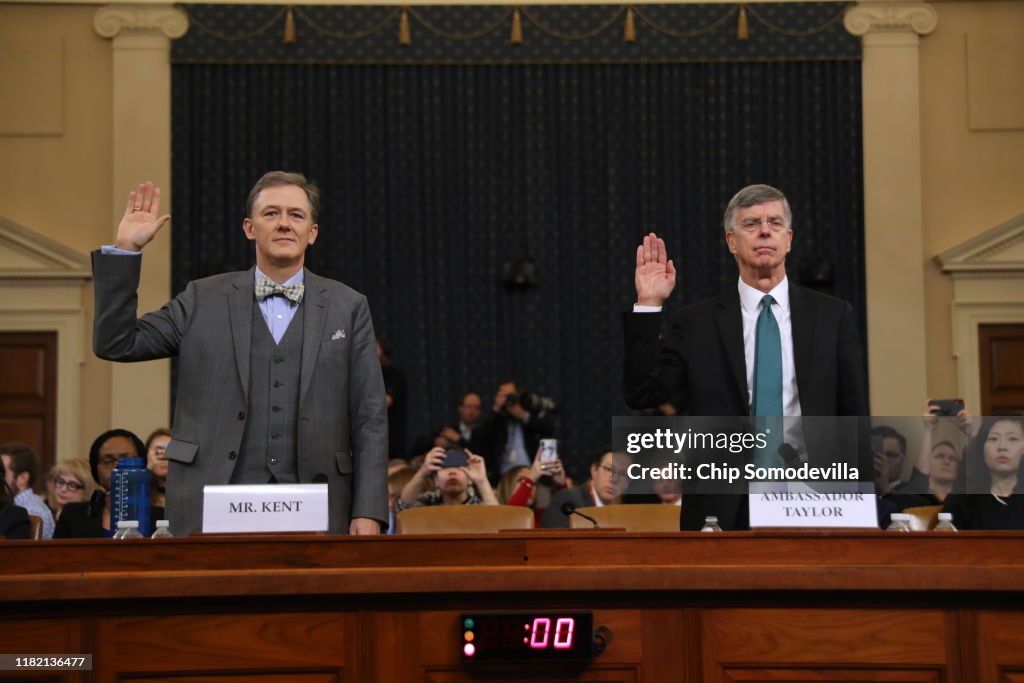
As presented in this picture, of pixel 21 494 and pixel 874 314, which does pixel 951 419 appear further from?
pixel 874 314

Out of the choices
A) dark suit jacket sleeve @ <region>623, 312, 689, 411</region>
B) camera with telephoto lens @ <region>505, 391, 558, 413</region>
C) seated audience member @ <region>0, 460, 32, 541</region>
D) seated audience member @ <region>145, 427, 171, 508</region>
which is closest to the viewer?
dark suit jacket sleeve @ <region>623, 312, 689, 411</region>

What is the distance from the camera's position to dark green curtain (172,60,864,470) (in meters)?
9.57

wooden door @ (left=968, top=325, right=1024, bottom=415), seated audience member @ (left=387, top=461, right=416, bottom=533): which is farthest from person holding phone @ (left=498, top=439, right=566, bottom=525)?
wooden door @ (left=968, top=325, right=1024, bottom=415)

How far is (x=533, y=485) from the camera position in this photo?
547cm

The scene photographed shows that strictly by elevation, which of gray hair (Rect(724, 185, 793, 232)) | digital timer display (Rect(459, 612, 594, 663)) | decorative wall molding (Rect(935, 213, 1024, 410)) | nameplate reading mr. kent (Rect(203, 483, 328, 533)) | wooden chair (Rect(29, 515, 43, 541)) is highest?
decorative wall molding (Rect(935, 213, 1024, 410))

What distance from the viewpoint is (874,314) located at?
9.45 meters

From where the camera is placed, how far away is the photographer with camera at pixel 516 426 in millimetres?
8297

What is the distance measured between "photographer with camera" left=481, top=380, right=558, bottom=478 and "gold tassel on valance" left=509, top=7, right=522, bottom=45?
2.61m

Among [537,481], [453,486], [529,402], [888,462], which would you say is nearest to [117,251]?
[888,462]

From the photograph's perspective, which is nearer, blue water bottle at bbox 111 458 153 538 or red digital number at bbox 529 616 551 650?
red digital number at bbox 529 616 551 650

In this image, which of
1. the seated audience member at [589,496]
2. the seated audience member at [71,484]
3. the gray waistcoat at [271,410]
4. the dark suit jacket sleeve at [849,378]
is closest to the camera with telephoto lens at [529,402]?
the seated audience member at [589,496]

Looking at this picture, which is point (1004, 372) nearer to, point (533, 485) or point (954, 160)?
point (954, 160)

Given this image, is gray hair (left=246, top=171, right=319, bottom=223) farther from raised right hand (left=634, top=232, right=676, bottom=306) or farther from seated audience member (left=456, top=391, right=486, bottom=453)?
seated audience member (left=456, top=391, right=486, bottom=453)

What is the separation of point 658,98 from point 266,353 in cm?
680
